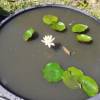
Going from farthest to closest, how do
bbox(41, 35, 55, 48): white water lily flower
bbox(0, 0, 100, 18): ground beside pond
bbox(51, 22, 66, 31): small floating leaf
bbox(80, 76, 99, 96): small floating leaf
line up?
1. bbox(0, 0, 100, 18): ground beside pond
2. bbox(51, 22, 66, 31): small floating leaf
3. bbox(41, 35, 55, 48): white water lily flower
4. bbox(80, 76, 99, 96): small floating leaf

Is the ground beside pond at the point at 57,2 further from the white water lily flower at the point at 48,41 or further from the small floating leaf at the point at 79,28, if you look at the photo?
the white water lily flower at the point at 48,41

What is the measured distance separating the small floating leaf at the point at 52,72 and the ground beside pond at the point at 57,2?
3.77 feet

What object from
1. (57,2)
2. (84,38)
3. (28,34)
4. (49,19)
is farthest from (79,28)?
(57,2)

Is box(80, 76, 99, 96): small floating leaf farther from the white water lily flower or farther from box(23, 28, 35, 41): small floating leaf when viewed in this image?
box(23, 28, 35, 41): small floating leaf

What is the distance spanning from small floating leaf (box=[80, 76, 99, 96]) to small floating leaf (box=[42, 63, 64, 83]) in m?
0.12

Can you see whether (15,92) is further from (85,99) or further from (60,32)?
(60,32)

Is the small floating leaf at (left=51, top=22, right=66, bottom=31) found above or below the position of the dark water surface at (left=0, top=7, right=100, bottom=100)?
above

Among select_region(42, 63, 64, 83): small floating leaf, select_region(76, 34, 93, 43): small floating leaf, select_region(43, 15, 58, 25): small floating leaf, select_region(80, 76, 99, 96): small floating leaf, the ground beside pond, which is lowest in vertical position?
the ground beside pond

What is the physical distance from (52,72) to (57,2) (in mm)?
1237

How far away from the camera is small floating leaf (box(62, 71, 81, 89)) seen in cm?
164

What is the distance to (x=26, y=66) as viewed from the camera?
1715 mm

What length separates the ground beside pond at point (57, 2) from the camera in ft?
9.06

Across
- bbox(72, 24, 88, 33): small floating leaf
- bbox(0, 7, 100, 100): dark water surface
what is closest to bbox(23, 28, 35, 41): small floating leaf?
bbox(0, 7, 100, 100): dark water surface

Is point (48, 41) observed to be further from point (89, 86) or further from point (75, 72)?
point (89, 86)
